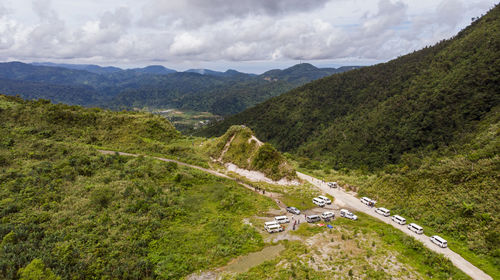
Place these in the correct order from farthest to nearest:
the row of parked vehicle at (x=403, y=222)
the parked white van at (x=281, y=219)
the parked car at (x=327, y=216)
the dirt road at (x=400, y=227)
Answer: the parked car at (x=327, y=216), the parked white van at (x=281, y=219), the row of parked vehicle at (x=403, y=222), the dirt road at (x=400, y=227)

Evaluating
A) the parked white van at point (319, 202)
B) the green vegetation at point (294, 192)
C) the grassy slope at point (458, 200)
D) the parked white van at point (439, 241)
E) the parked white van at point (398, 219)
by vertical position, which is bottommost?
the green vegetation at point (294, 192)

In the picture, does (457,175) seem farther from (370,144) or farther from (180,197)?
(370,144)

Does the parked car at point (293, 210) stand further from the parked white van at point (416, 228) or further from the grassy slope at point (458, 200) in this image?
the grassy slope at point (458, 200)

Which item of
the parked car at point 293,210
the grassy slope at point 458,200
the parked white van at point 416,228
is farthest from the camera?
the parked car at point 293,210

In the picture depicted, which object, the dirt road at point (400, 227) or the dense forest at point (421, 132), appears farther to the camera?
the dense forest at point (421, 132)

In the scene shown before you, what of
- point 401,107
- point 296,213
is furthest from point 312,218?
point 401,107

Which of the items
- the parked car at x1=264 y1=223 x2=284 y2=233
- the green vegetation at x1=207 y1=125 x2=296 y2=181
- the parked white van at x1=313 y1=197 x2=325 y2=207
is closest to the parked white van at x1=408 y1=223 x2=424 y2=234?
the parked white van at x1=313 y1=197 x2=325 y2=207

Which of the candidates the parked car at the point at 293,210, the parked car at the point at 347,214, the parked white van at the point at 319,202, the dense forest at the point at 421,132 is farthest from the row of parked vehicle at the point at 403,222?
the parked car at the point at 293,210
